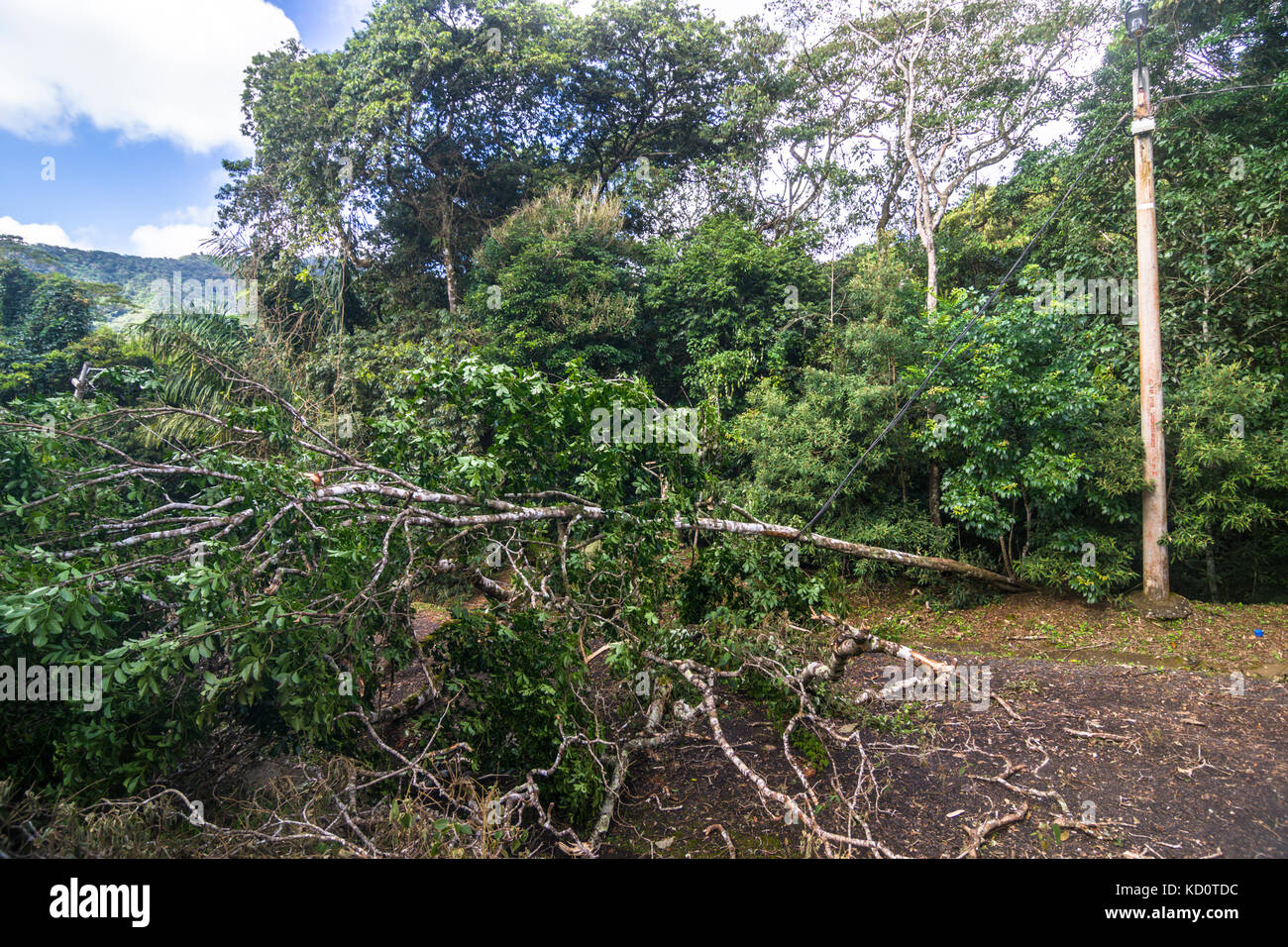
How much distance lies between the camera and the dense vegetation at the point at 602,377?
350 cm

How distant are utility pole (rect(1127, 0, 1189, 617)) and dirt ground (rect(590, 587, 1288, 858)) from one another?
99 cm

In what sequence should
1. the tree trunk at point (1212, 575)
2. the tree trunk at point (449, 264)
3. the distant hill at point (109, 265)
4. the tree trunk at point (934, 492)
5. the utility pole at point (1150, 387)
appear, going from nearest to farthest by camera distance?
the utility pole at point (1150, 387) < the tree trunk at point (1212, 575) < the tree trunk at point (934, 492) < the tree trunk at point (449, 264) < the distant hill at point (109, 265)

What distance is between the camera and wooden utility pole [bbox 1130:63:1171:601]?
699cm

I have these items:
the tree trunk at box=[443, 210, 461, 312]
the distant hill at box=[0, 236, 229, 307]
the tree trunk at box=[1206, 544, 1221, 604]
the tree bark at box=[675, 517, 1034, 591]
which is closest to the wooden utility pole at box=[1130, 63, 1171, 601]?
the tree trunk at box=[1206, 544, 1221, 604]

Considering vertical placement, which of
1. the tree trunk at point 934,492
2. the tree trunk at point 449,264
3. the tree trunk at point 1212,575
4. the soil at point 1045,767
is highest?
the tree trunk at point 449,264

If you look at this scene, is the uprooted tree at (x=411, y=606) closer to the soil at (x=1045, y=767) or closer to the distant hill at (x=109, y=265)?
the soil at (x=1045, y=767)

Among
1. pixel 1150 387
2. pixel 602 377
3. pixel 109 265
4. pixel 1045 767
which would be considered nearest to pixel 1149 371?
pixel 1150 387

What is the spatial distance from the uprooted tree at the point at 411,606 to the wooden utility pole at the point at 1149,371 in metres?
4.52

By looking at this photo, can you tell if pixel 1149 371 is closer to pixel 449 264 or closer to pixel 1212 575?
pixel 1212 575

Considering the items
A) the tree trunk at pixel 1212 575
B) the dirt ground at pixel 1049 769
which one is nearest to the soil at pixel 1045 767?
the dirt ground at pixel 1049 769

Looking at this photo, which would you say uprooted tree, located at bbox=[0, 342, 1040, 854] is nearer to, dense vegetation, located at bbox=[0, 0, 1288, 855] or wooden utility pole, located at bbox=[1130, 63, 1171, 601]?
dense vegetation, located at bbox=[0, 0, 1288, 855]
